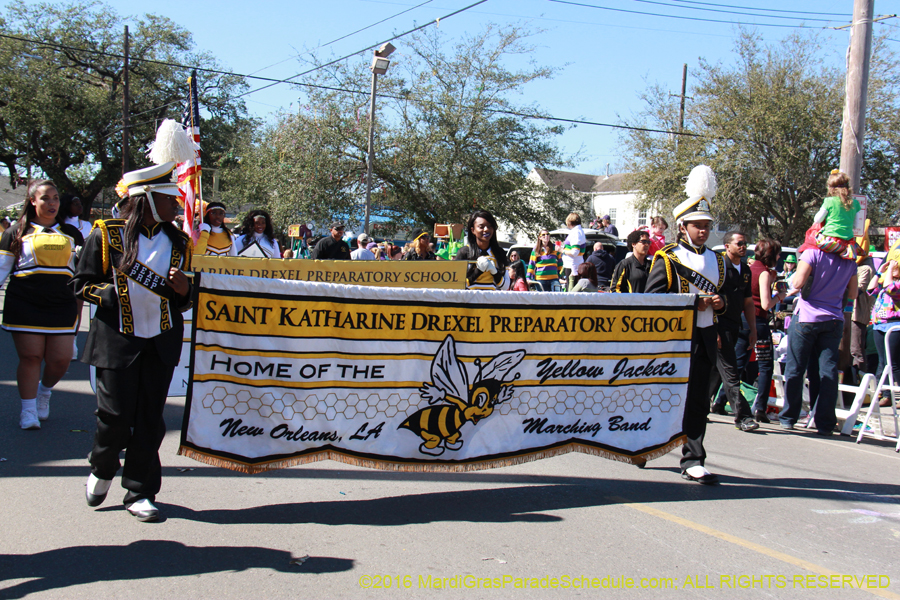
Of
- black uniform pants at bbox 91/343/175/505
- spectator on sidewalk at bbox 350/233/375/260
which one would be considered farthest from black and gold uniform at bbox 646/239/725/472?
spectator on sidewalk at bbox 350/233/375/260

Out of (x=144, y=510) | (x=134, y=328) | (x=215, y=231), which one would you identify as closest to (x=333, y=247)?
(x=215, y=231)

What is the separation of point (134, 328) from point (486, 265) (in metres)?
3.46

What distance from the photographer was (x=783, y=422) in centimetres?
748

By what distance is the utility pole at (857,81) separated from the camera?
10.6m

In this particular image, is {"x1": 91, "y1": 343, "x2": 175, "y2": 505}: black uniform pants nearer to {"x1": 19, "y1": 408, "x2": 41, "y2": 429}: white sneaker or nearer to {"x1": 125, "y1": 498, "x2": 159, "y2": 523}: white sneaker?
{"x1": 125, "y1": 498, "x2": 159, "y2": 523}: white sneaker

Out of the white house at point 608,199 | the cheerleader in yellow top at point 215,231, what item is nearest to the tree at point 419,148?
the white house at point 608,199

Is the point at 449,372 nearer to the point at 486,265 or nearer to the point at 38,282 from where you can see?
the point at 486,265

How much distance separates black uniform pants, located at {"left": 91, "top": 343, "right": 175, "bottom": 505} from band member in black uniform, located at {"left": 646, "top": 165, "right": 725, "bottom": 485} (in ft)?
11.3

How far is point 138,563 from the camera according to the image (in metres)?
3.39

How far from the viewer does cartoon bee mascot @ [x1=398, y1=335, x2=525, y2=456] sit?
444 cm

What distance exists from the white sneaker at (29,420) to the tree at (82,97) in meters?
34.7

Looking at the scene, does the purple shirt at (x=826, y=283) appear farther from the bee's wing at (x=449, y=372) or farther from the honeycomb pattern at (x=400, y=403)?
the bee's wing at (x=449, y=372)

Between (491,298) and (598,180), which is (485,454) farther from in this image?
(598,180)

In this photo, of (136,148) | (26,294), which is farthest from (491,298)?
(136,148)
